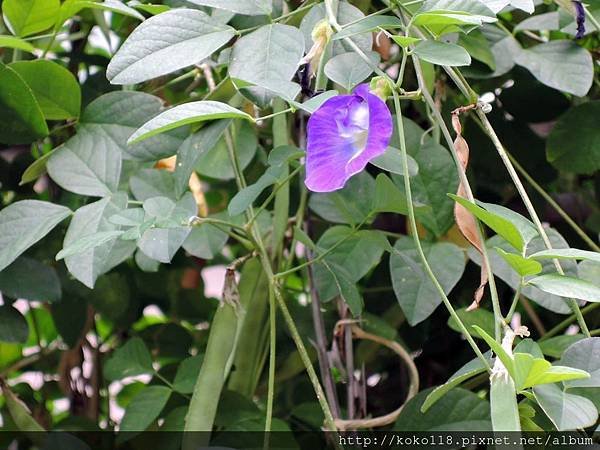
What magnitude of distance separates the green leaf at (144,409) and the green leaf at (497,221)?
0.41 m

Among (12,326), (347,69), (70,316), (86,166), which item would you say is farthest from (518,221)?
(70,316)

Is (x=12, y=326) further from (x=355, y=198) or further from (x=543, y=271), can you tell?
(x=543, y=271)

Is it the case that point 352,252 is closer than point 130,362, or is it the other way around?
point 352,252

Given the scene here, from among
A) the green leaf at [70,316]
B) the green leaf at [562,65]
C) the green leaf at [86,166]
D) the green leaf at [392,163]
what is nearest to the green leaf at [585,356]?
the green leaf at [392,163]

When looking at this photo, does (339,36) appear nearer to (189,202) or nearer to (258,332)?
(189,202)

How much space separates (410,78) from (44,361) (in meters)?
0.63

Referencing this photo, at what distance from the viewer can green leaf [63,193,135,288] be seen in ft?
1.87

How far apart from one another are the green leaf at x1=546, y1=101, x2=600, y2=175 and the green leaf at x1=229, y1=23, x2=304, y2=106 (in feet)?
1.12

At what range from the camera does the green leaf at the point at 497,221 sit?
17.6 inches

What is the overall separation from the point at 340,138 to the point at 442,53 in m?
0.08

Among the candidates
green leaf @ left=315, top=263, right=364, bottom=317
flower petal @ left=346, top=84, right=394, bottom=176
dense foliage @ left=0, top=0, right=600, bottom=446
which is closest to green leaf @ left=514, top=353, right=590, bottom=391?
dense foliage @ left=0, top=0, right=600, bottom=446

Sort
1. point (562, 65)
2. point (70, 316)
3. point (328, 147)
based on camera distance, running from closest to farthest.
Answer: point (328, 147) → point (562, 65) → point (70, 316)

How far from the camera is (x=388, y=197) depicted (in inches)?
24.1

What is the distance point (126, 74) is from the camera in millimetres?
518
